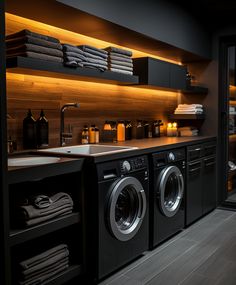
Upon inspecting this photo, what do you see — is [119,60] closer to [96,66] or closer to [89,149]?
[96,66]

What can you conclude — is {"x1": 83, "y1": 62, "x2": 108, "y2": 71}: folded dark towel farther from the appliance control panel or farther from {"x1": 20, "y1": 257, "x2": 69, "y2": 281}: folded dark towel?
{"x1": 20, "y1": 257, "x2": 69, "y2": 281}: folded dark towel

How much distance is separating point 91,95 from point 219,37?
2247 mm

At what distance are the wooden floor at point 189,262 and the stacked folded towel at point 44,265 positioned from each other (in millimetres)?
392

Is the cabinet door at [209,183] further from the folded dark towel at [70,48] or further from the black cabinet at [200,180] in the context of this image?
the folded dark towel at [70,48]

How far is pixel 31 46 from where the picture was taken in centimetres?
273

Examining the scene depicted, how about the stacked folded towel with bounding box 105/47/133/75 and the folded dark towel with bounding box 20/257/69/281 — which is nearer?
Answer: the folded dark towel with bounding box 20/257/69/281

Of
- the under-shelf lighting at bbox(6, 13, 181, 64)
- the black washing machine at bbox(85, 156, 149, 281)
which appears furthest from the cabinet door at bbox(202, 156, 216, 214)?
the under-shelf lighting at bbox(6, 13, 181, 64)

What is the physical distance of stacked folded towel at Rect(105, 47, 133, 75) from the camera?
11.8 ft

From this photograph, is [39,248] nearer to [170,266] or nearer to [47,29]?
[170,266]

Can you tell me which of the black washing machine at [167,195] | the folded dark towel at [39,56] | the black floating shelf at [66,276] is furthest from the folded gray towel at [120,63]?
the black floating shelf at [66,276]

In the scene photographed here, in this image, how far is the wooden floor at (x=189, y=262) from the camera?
116 inches

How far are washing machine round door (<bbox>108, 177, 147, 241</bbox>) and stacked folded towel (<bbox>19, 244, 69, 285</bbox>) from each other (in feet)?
1.38

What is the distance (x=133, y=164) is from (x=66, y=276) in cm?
104

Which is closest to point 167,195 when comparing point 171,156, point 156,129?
point 171,156
